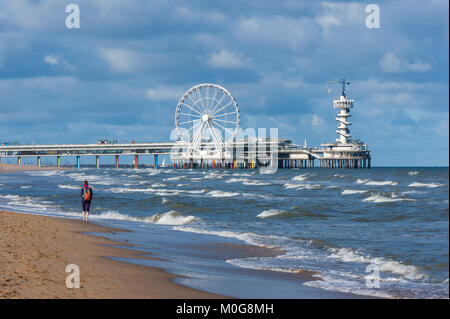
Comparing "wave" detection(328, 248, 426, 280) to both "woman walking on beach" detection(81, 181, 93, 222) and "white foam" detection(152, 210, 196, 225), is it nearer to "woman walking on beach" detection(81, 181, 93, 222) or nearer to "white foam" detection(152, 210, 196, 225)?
"white foam" detection(152, 210, 196, 225)

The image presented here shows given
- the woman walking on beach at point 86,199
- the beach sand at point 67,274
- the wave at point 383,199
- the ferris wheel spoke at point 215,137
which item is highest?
the ferris wheel spoke at point 215,137

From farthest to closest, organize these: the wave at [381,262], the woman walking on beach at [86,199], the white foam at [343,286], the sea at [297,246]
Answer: the woman walking on beach at [86,199]
the wave at [381,262]
the sea at [297,246]
the white foam at [343,286]

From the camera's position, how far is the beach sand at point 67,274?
8.53 meters

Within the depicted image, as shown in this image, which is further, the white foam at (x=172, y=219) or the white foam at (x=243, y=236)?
the white foam at (x=172, y=219)

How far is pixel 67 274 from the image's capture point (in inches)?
385

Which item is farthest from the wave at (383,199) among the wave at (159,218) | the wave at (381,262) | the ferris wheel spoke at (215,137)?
the ferris wheel spoke at (215,137)

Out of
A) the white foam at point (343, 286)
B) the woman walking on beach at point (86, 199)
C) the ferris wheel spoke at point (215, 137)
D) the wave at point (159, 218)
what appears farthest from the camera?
the ferris wheel spoke at point (215, 137)

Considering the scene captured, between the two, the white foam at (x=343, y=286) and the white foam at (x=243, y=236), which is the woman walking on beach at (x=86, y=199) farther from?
the white foam at (x=343, y=286)

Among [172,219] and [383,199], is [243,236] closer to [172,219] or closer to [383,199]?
[172,219]

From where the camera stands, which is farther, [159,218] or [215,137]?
[215,137]

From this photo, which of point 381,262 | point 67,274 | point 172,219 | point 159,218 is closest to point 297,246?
point 381,262

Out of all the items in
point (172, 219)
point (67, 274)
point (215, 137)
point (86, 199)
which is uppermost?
point (215, 137)
